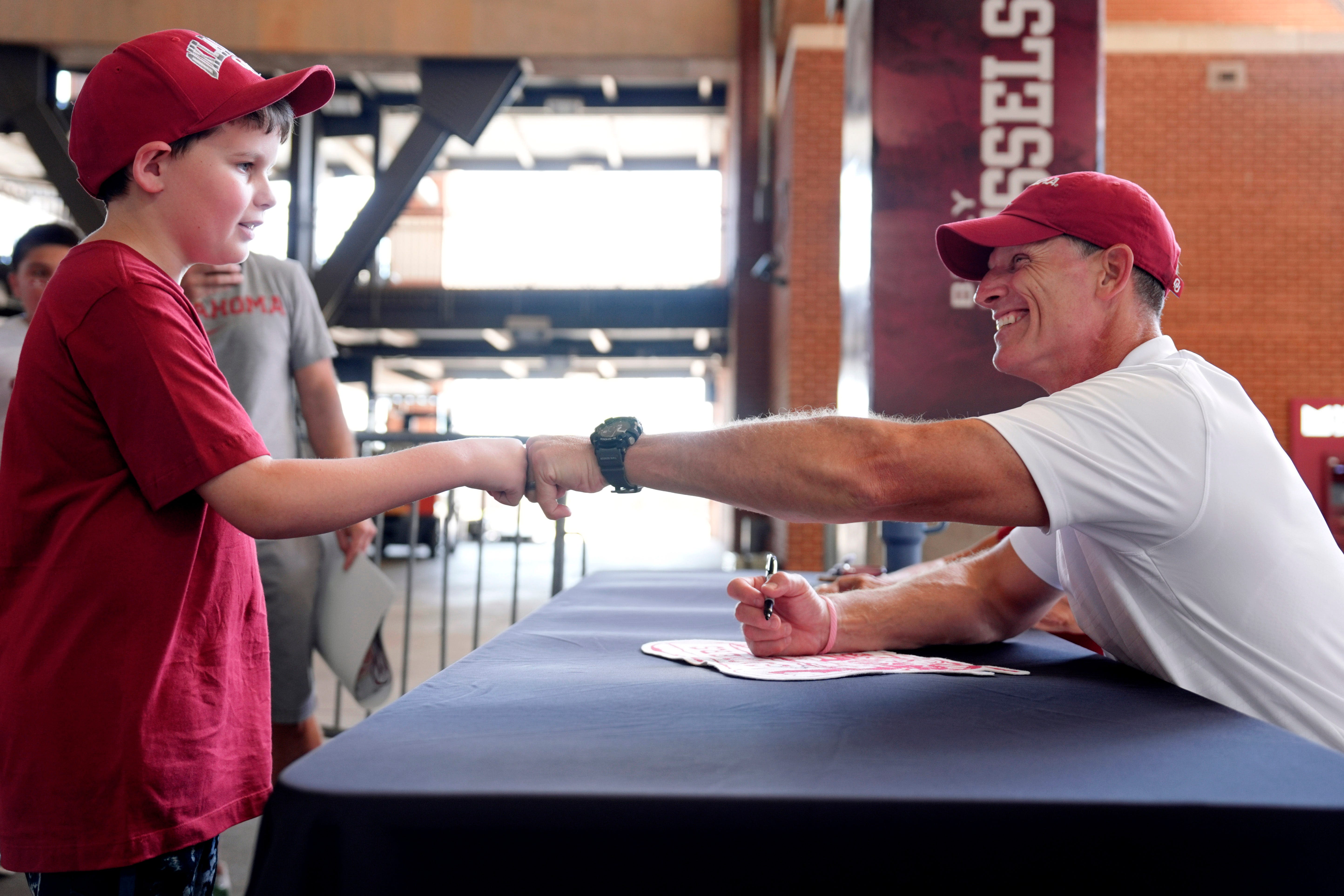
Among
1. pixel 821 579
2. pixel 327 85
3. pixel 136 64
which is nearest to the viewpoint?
pixel 136 64

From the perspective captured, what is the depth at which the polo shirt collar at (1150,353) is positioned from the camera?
1.38 m

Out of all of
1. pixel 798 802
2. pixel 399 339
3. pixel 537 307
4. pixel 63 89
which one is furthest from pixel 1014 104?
pixel 399 339

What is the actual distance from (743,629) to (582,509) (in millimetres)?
21405

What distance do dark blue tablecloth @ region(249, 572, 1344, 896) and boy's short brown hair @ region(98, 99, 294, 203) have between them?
2.13 ft

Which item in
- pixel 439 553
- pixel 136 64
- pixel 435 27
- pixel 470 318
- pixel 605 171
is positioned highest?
pixel 605 171

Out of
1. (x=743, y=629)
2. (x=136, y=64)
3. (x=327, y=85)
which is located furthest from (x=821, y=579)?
(x=136, y=64)

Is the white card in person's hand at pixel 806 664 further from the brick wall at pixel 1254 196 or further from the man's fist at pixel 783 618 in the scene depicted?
the brick wall at pixel 1254 196

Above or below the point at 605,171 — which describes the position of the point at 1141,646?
below

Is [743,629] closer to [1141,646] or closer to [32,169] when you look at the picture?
[1141,646]

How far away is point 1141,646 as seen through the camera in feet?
4.18

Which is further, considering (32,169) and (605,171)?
(605,171)

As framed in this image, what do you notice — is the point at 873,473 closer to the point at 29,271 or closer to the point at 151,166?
the point at 151,166

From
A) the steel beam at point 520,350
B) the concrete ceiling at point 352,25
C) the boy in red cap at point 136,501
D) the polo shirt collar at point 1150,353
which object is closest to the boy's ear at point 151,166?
the boy in red cap at point 136,501

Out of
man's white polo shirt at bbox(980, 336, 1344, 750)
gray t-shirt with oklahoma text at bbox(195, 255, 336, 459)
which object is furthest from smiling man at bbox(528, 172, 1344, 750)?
gray t-shirt with oklahoma text at bbox(195, 255, 336, 459)
